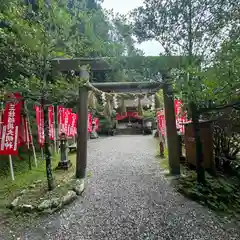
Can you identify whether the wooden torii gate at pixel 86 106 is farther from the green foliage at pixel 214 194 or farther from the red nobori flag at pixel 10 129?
the red nobori flag at pixel 10 129

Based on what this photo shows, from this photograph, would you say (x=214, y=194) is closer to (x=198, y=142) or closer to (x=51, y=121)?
(x=198, y=142)

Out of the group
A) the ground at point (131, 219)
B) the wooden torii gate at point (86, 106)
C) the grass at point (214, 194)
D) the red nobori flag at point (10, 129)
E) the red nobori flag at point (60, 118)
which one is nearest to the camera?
the ground at point (131, 219)

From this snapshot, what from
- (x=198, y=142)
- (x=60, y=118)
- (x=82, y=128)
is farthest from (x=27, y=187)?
(x=198, y=142)

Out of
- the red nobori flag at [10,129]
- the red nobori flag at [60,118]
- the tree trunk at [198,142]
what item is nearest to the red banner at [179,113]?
the tree trunk at [198,142]

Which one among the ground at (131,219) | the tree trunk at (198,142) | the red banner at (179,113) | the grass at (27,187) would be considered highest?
the red banner at (179,113)

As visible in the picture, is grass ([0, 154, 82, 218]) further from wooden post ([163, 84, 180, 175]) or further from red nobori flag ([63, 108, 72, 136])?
wooden post ([163, 84, 180, 175])

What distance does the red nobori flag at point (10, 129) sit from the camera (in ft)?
14.0

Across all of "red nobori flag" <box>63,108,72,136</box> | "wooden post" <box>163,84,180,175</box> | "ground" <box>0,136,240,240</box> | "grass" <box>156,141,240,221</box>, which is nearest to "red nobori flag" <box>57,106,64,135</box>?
"red nobori flag" <box>63,108,72,136</box>

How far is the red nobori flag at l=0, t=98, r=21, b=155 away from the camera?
4266 millimetres

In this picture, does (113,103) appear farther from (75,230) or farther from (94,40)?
(75,230)

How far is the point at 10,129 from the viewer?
4.36 m

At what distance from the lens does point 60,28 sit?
10.4ft

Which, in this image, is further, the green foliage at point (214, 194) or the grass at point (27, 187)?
the grass at point (27, 187)

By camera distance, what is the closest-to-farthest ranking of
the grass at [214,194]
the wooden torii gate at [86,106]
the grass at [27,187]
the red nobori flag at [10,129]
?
the grass at [214,194] < the grass at [27,187] < the wooden torii gate at [86,106] < the red nobori flag at [10,129]
